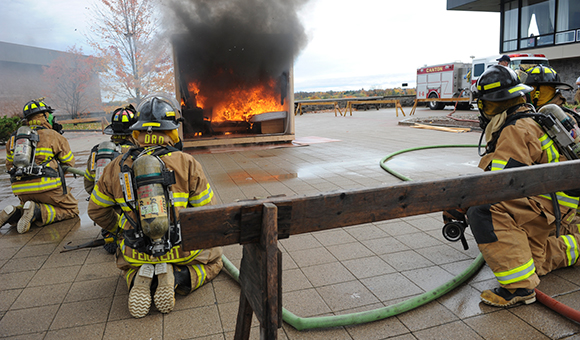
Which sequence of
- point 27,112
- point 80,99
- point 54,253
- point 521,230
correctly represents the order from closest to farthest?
point 521,230 < point 54,253 < point 27,112 < point 80,99

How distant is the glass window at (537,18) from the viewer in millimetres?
19875

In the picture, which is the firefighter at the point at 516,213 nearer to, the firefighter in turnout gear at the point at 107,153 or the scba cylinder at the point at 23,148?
the firefighter in turnout gear at the point at 107,153

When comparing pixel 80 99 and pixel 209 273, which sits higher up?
pixel 80 99

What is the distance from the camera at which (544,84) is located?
3277 mm

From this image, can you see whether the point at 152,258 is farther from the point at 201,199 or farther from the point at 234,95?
the point at 234,95

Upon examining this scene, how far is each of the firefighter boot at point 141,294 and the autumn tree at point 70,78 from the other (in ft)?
57.2

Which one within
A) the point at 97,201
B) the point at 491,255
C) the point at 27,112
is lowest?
the point at 491,255

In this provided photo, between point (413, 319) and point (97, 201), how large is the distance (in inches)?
95.1

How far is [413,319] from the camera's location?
241cm

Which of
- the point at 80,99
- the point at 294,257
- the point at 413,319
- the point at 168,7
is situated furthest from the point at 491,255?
the point at 80,99

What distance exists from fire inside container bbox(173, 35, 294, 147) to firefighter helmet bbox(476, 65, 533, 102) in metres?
8.34

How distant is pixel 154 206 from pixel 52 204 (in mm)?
3201

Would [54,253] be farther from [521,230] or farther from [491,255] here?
[521,230]

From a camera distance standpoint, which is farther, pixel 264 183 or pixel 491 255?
pixel 264 183
